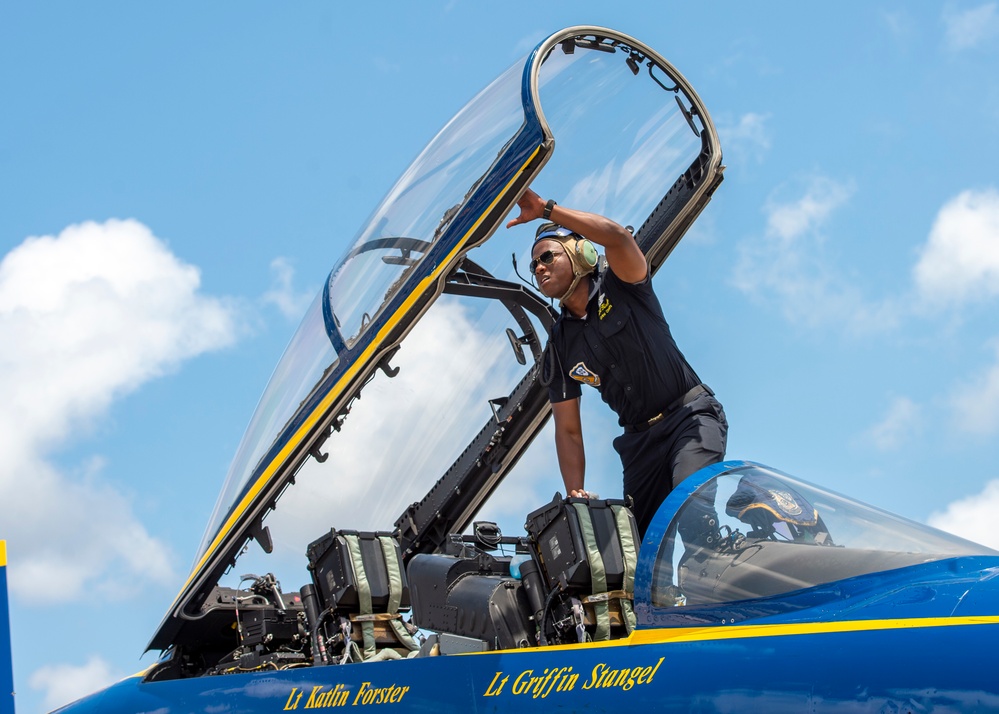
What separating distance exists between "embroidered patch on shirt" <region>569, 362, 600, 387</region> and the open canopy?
793 mm

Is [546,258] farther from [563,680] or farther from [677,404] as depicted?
[563,680]

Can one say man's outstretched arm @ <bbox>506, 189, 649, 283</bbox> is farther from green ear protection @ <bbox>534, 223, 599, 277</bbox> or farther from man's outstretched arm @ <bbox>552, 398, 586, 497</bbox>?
man's outstretched arm @ <bbox>552, 398, 586, 497</bbox>

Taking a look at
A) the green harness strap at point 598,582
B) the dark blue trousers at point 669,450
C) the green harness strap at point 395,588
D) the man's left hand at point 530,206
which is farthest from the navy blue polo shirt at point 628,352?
the green harness strap at point 395,588

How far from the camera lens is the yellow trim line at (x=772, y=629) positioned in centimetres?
276

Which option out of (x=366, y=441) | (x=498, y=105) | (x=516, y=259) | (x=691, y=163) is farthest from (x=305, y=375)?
(x=691, y=163)

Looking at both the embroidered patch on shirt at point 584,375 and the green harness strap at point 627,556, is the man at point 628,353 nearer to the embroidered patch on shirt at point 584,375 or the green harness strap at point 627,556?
the embroidered patch on shirt at point 584,375

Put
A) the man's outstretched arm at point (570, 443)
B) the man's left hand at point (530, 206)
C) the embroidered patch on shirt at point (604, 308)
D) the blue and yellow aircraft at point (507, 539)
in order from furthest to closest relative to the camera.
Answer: the man's outstretched arm at point (570, 443) → the embroidered patch on shirt at point (604, 308) → the man's left hand at point (530, 206) → the blue and yellow aircraft at point (507, 539)

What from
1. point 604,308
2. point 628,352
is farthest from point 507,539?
point 604,308

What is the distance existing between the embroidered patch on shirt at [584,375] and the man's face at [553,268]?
384mm

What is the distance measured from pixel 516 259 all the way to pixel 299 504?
1.80 meters

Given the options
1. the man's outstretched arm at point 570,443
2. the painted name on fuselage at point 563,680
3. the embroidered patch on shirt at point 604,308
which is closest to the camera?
the painted name on fuselage at point 563,680

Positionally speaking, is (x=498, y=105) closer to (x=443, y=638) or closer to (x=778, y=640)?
(x=443, y=638)

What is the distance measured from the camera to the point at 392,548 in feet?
18.0

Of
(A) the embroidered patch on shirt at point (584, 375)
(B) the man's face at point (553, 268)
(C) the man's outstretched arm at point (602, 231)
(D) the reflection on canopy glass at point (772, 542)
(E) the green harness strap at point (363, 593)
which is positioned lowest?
(D) the reflection on canopy glass at point (772, 542)
